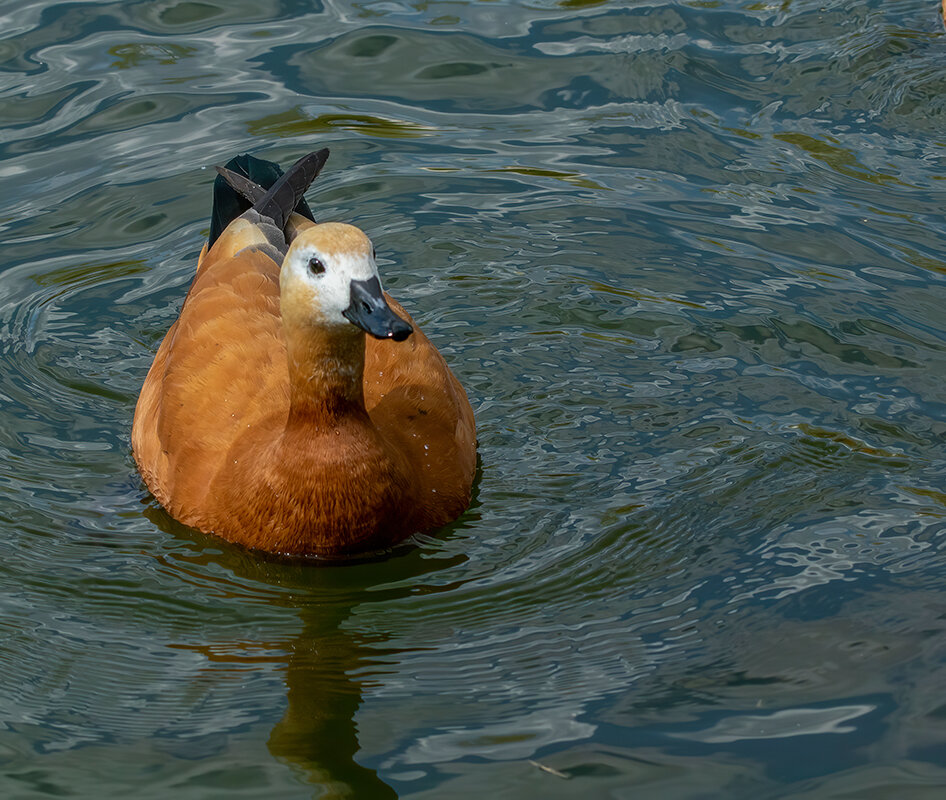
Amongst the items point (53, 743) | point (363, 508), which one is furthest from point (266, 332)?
point (53, 743)

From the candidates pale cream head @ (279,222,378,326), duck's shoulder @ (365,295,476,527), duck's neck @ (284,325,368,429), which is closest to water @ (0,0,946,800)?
duck's shoulder @ (365,295,476,527)

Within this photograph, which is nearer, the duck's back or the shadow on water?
the shadow on water

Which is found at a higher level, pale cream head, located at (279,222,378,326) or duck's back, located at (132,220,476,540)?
pale cream head, located at (279,222,378,326)

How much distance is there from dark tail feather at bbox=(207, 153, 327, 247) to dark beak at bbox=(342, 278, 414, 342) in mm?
2125

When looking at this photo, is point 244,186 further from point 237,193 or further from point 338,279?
point 338,279

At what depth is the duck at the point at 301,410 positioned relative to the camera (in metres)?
5.14

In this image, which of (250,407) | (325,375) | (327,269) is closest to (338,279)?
(327,269)

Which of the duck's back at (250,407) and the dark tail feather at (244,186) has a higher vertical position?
the dark tail feather at (244,186)

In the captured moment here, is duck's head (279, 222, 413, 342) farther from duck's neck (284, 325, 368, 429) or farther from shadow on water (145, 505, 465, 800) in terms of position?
shadow on water (145, 505, 465, 800)

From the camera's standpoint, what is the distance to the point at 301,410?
17.9 ft

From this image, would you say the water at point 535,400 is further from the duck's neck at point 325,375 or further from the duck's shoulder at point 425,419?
the duck's neck at point 325,375

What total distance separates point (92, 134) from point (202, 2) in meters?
1.88

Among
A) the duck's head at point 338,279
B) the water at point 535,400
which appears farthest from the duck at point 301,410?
the water at point 535,400

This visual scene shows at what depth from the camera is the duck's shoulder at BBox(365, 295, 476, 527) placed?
5.82m
